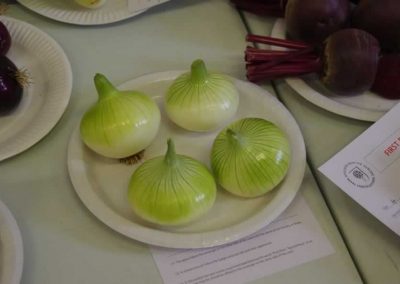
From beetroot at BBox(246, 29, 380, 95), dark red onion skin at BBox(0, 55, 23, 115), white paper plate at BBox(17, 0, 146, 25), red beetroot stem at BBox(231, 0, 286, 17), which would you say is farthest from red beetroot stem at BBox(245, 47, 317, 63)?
dark red onion skin at BBox(0, 55, 23, 115)

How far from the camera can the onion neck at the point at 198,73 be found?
24.2 inches

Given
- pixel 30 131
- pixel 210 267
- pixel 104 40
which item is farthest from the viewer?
pixel 104 40

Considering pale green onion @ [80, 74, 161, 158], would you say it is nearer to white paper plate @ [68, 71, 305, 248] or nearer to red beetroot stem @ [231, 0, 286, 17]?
white paper plate @ [68, 71, 305, 248]

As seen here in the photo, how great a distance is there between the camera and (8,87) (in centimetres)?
67

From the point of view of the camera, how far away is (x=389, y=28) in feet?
2.26

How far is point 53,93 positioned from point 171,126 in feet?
0.56

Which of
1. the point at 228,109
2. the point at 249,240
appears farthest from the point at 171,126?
the point at 249,240

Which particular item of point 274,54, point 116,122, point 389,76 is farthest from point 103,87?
point 389,76

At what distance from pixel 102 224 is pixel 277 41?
0.35 metres

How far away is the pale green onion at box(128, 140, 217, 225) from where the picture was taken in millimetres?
549

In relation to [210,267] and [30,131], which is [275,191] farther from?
[30,131]

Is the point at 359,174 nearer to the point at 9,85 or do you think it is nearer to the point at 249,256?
the point at 249,256

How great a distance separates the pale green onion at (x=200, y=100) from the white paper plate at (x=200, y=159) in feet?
0.13

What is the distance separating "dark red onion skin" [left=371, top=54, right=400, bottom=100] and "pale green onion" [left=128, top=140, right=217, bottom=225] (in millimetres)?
282
